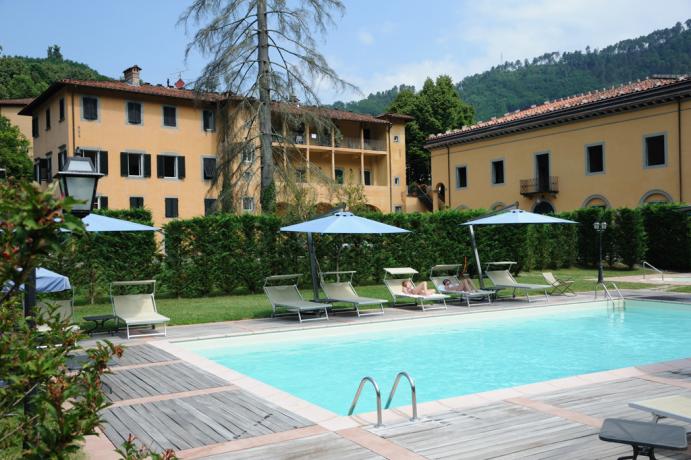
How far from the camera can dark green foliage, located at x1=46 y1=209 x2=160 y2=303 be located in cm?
1505

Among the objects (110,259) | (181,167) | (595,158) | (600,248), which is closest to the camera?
(110,259)

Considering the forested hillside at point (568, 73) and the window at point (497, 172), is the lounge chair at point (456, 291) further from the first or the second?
the forested hillside at point (568, 73)

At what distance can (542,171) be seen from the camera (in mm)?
34156

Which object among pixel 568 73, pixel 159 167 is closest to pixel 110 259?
pixel 159 167

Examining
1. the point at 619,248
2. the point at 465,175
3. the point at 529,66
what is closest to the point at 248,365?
the point at 619,248

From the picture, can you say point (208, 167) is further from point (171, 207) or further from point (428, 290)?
point (428, 290)

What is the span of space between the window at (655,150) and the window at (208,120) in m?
22.6

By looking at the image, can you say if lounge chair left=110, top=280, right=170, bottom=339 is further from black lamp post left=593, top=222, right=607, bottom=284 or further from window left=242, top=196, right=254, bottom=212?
black lamp post left=593, top=222, right=607, bottom=284

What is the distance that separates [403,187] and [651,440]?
4036 cm

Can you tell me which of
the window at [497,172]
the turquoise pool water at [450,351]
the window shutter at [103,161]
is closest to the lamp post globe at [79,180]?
the turquoise pool water at [450,351]

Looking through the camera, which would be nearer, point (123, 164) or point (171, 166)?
point (123, 164)

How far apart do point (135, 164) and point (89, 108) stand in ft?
11.6

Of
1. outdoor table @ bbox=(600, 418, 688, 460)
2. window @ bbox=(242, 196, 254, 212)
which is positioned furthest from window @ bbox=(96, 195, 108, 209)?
outdoor table @ bbox=(600, 418, 688, 460)

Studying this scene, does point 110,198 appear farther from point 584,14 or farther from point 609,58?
point 609,58
